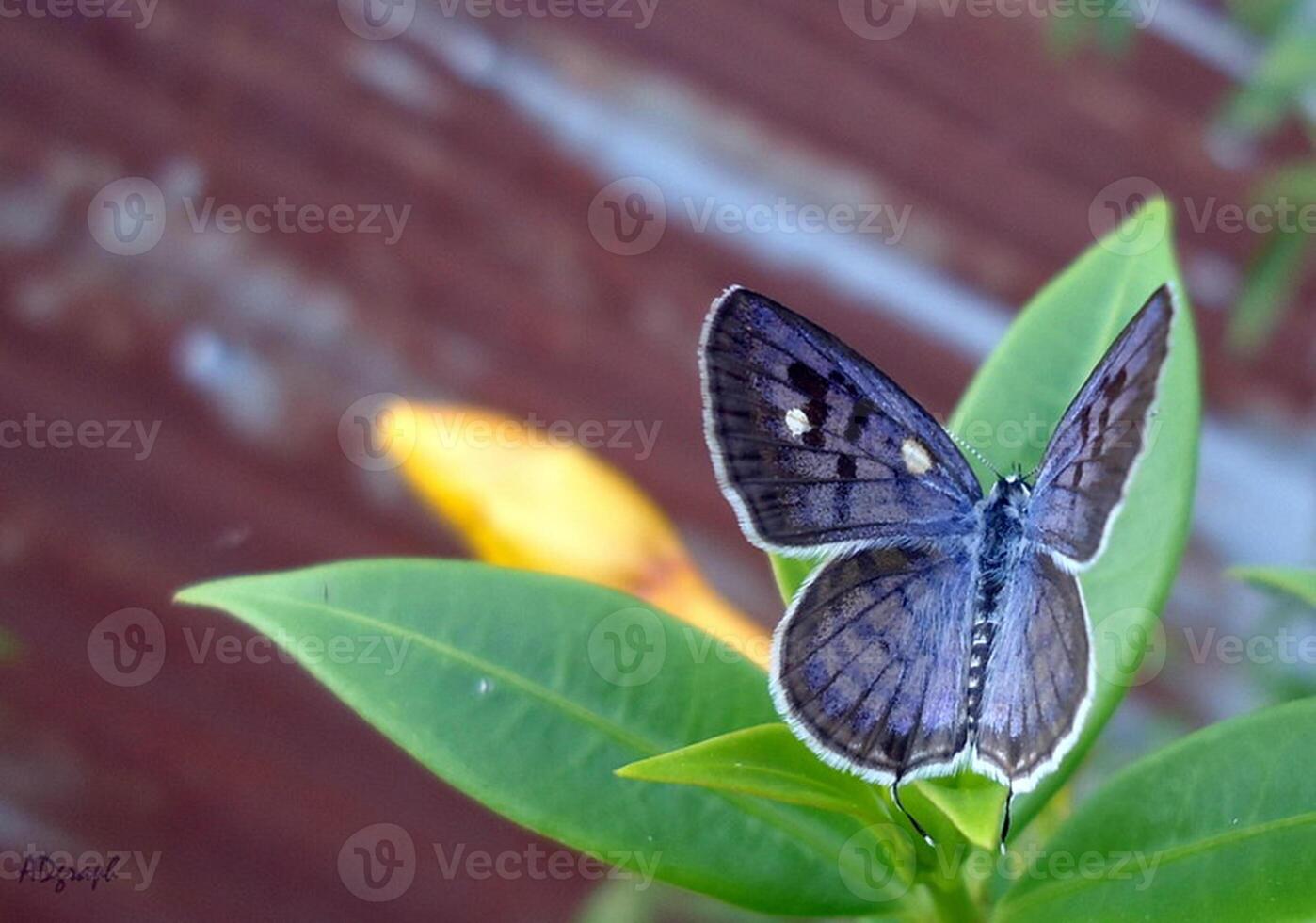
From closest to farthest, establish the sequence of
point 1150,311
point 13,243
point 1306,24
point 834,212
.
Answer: point 1150,311
point 1306,24
point 13,243
point 834,212

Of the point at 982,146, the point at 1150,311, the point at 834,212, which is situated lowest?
the point at 1150,311

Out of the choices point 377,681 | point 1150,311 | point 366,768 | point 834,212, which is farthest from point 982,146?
point 377,681

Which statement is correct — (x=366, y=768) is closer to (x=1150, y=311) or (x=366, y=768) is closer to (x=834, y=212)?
(x=834, y=212)

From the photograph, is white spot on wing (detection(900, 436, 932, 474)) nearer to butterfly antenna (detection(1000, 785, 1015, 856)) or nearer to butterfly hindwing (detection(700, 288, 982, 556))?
butterfly hindwing (detection(700, 288, 982, 556))

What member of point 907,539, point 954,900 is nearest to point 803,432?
point 907,539

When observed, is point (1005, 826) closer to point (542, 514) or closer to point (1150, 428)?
point (1150, 428)

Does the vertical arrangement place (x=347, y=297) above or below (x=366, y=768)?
above

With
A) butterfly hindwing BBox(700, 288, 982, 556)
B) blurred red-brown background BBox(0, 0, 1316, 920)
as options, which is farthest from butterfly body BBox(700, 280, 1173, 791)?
blurred red-brown background BBox(0, 0, 1316, 920)
